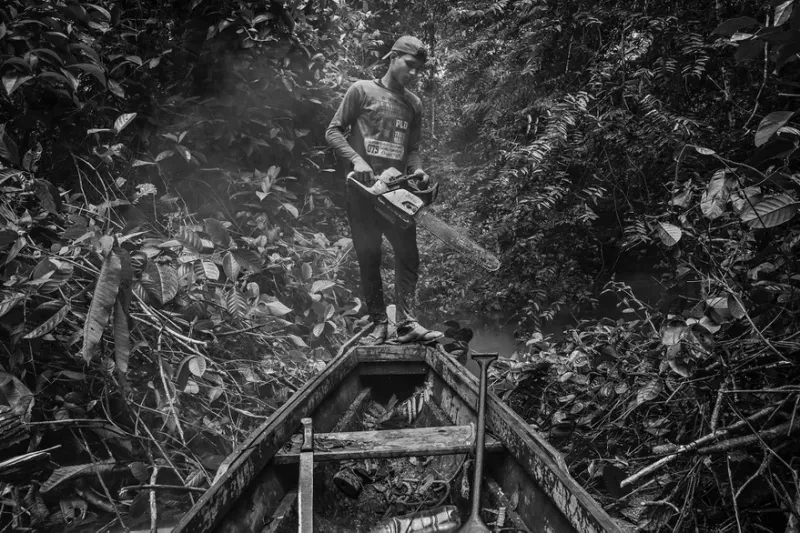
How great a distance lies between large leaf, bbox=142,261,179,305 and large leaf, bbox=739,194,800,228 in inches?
91.5

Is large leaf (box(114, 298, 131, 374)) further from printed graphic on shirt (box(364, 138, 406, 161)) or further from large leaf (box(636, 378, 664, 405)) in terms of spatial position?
large leaf (box(636, 378, 664, 405))

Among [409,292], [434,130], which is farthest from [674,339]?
[434,130]

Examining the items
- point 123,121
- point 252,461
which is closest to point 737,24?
point 252,461

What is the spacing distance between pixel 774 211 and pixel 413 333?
79.2 inches

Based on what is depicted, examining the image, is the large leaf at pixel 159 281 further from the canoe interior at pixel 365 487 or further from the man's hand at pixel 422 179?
the man's hand at pixel 422 179

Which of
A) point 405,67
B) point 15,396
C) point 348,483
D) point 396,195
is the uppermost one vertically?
point 405,67

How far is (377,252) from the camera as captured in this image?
3.09m

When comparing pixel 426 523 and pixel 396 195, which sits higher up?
pixel 396 195

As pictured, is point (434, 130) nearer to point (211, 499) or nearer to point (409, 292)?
point (409, 292)

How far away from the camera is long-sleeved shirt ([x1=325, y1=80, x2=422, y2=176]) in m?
2.89

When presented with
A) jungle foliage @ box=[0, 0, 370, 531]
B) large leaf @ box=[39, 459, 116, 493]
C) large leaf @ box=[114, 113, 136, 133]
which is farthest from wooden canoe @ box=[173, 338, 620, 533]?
large leaf @ box=[114, 113, 136, 133]

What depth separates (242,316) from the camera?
9.27 feet

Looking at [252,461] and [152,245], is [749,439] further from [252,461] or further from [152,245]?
[152,245]

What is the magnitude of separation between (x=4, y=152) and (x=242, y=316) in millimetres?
1369
